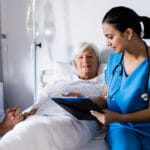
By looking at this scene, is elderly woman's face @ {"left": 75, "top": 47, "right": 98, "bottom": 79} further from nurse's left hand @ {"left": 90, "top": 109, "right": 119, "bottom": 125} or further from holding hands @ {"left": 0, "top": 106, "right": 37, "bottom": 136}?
nurse's left hand @ {"left": 90, "top": 109, "right": 119, "bottom": 125}

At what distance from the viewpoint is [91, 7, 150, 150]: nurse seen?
122 centimetres

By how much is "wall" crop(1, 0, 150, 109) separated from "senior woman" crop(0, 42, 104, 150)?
11.3 inches

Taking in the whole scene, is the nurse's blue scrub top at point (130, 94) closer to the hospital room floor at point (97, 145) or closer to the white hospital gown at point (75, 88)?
the hospital room floor at point (97, 145)

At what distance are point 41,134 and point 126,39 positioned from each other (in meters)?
0.71

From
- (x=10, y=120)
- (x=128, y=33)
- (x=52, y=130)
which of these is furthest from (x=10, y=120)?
(x=128, y=33)

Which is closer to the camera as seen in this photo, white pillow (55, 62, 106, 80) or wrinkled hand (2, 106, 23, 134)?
wrinkled hand (2, 106, 23, 134)

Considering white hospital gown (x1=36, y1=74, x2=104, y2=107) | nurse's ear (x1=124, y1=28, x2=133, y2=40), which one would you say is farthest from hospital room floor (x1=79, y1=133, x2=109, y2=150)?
nurse's ear (x1=124, y1=28, x2=133, y2=40)

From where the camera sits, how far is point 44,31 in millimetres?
2557

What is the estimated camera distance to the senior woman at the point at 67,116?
123 cm

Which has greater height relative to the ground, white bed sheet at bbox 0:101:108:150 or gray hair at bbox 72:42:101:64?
gray hair at bbox 72:42:101:64

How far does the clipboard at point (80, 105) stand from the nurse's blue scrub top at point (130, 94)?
0.65 feet

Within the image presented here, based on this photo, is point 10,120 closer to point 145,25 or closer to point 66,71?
point 66,71

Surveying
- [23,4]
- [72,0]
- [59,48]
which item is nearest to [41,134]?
[59,48]

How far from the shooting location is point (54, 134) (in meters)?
1.28
